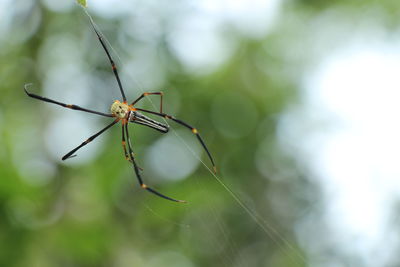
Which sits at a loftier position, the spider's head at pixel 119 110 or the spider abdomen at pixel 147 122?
the spider abdomen at pixel 147 122

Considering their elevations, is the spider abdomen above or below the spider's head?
above

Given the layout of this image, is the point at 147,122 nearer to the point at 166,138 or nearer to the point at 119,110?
the point at 119,110

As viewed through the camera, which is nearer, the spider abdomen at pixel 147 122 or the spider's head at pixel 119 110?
the spider abdomen at pixel 147 122

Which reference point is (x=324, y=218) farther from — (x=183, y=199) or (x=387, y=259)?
(x=183, y=199)

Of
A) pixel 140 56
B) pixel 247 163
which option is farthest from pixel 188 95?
pixel 247 163

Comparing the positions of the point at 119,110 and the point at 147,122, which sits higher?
the point at 147,122

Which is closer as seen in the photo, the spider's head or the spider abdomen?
the spider abdomen

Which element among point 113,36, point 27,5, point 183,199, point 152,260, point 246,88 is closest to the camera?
point 183,199

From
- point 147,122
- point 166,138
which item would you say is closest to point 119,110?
point 147,122
